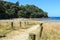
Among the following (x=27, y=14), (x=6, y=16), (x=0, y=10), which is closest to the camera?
(x=0, y=10)

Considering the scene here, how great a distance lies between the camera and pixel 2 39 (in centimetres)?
1361

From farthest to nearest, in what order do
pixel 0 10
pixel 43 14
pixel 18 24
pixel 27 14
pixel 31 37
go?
1. pixel 43 14
2. pixel 27 14
3. pixel 0 10
4. pixel 18 24
5. pixel 31 37

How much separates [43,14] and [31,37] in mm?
134930

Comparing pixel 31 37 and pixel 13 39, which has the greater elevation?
pixel 31 37

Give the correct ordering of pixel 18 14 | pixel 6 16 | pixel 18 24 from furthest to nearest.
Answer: pixel 18 14, pixel 6 16, pixel 18 24

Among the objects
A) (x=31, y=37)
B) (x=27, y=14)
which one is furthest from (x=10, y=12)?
(x=31, y=37)

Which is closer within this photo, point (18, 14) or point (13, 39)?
point (13, 39)

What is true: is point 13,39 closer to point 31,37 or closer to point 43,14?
point 31,37

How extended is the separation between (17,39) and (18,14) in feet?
277

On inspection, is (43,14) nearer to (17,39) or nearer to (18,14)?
(18,14)

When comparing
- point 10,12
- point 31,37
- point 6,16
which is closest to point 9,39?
point 31,37

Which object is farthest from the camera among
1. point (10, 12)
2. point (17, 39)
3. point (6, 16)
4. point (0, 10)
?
point (10, 12)

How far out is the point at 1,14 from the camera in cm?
7362

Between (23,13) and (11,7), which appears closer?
(11,7)
